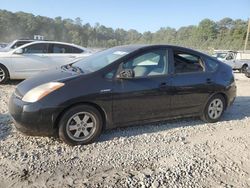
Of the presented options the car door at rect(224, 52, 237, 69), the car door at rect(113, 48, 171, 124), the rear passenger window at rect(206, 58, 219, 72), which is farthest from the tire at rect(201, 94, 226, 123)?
the car door at rect(224, 52, 237, 69)

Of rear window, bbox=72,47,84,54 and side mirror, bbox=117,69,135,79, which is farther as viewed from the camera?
rear window, bbox=72,47,84,54

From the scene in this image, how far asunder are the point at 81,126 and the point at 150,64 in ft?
5.46

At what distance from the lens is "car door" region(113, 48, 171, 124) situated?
4.95 meters

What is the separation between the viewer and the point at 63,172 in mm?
3838

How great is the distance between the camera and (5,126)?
536cm

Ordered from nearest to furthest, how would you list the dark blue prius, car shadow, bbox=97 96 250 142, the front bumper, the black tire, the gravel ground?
the gravel ground < the front bumper < the dark blue prius < car shadow, bbox=97 96 250 142 < the black tire

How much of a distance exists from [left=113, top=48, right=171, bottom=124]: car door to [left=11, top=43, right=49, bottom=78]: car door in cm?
601

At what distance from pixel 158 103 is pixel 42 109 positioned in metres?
2.01

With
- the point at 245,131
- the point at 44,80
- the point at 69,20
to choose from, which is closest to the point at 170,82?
the point at 245,131

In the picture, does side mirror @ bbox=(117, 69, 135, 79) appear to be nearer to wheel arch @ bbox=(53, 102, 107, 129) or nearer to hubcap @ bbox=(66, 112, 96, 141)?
wheel arch @ bbox=(53, 102, 107, 129)

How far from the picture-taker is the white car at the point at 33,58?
394 inches

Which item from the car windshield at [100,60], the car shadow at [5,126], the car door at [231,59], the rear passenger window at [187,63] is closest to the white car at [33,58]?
the car shadow at [5,126]

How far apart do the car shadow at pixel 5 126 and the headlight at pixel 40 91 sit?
34.3 inches

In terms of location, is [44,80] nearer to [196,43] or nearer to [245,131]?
[245,131]
